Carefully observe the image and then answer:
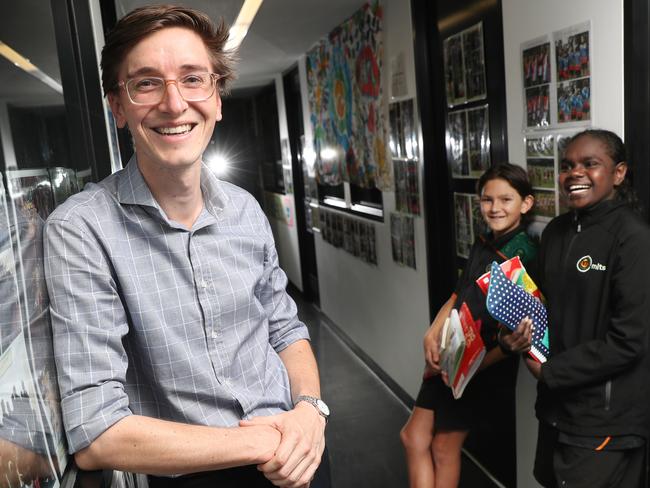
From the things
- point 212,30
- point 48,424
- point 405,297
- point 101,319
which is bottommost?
point 405,297

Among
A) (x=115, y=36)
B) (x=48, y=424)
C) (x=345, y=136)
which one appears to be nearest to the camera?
(x=48, y=424)

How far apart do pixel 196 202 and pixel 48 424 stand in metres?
0.44

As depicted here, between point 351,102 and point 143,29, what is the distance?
11.2 ft

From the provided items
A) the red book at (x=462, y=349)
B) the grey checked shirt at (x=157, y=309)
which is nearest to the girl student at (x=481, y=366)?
the red book at (x=462, y=349)

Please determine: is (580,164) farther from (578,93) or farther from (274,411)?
(274,411)

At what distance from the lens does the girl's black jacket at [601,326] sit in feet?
5.19

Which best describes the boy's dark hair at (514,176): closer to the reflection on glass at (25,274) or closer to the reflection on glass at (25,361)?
the reflection on glass at (25,274)

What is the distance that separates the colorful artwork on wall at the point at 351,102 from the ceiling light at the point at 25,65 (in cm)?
265

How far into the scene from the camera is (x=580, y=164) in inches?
66.7

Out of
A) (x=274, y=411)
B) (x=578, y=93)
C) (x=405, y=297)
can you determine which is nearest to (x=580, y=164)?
(x=578, y=93)

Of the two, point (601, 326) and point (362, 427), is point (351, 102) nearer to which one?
point (362, 427)

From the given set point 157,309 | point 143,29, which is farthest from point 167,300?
point 143,29

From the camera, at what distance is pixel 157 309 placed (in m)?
0.91

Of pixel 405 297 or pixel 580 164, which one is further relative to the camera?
pixel 405 297
